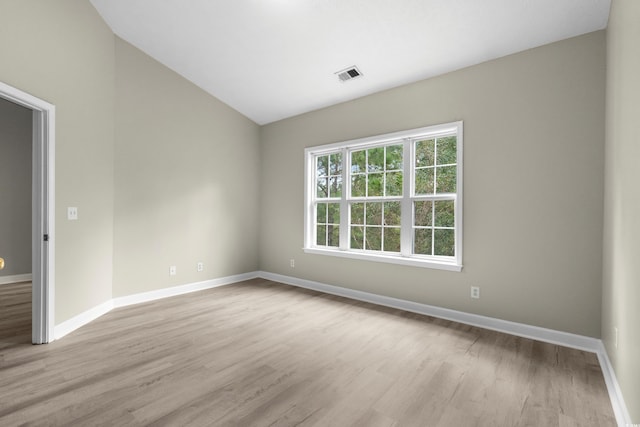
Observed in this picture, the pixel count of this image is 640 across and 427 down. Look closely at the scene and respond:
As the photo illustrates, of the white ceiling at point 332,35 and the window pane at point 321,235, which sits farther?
the window pane at point 321,235

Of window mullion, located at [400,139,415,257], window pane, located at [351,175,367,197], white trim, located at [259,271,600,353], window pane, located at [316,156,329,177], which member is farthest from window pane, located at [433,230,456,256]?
window pane, located at [316,156,329,177]

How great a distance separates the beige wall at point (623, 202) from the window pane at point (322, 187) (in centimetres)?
319

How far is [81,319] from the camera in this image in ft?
10.2

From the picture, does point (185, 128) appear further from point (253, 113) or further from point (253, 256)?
point (253, 256)

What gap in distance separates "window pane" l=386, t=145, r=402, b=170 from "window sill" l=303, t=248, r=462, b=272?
1.16 m

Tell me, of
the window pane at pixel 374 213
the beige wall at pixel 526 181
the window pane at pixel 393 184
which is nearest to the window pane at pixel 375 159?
the window pane at pixel 393 184

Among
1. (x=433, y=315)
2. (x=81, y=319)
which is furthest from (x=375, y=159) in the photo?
(x=81, y=319)

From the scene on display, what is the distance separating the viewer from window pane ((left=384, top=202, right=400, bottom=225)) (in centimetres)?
391

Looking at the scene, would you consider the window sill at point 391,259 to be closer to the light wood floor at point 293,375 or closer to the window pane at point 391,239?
the window pane at point 391,239

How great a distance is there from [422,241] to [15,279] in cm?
629

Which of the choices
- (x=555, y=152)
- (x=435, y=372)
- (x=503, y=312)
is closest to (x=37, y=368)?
(x=435, y=372)

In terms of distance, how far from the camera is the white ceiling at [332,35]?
2.60 m

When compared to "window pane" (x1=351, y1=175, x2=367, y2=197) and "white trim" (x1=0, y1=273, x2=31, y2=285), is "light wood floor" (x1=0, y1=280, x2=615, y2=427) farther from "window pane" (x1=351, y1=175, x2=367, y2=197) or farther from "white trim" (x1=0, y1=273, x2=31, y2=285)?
"white trim" (x1=0, y1=273, x2=31, y2=285)

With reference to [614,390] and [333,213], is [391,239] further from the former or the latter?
[614,390]
